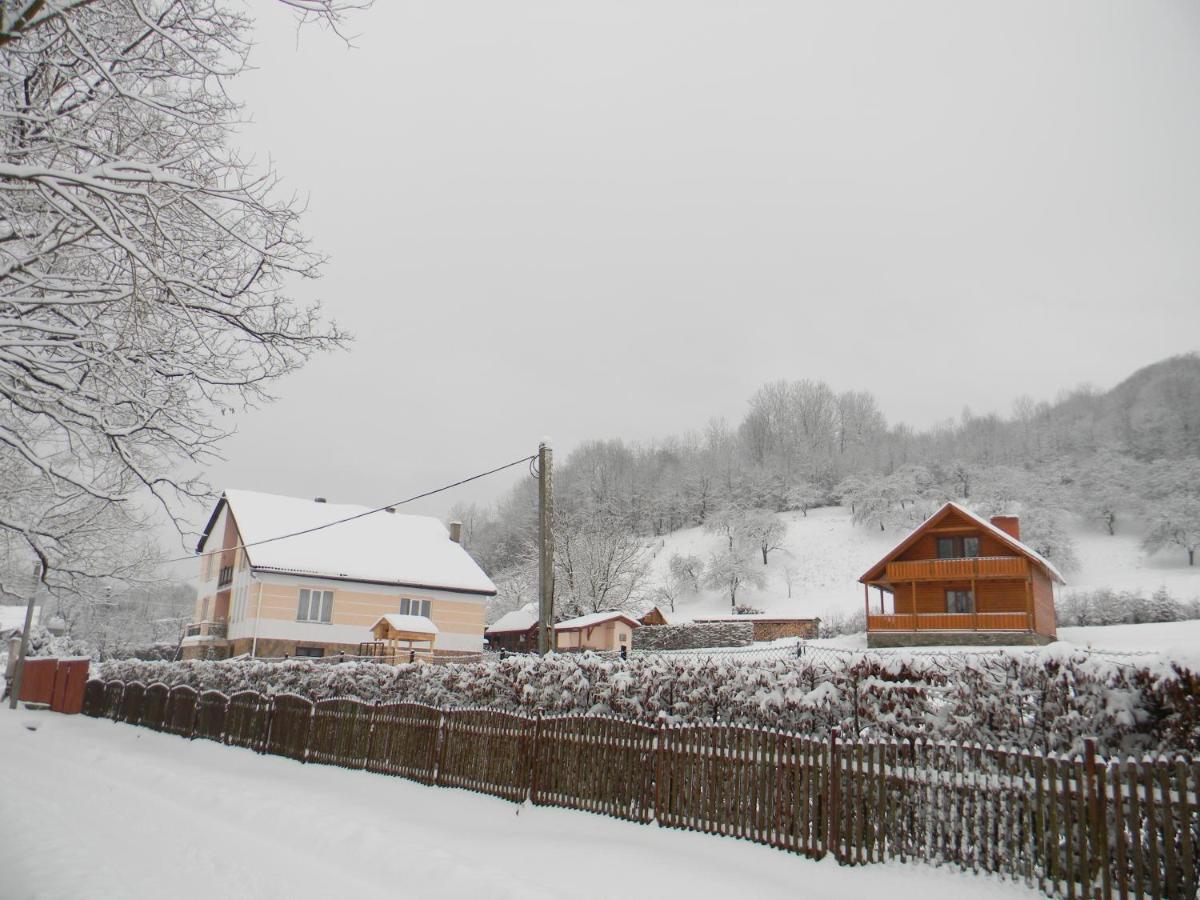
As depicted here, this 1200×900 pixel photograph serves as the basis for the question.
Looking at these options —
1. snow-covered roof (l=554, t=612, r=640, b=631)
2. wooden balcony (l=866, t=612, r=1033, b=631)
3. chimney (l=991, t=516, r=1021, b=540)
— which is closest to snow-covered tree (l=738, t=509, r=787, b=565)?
chimney (l=991, t=516, r=1021, b=540)

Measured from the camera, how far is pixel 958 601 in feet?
125

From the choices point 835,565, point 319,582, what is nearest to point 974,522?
point 319,582

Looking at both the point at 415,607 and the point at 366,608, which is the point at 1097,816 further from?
the point at 415,607

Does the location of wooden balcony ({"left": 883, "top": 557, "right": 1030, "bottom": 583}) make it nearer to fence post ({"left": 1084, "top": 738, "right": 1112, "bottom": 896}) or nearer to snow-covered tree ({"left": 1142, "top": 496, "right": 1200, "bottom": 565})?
fence post ({"left": 1084, "top": 738, "right": 1112, "bottom": 896})

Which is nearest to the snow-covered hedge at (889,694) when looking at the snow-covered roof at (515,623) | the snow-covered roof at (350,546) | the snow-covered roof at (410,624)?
the snow-covered roof at (410,624)

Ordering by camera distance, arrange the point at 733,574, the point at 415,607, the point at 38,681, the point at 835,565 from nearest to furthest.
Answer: the point at 38,681
the point at 415,607
the point at 733,574
the point at 835,565

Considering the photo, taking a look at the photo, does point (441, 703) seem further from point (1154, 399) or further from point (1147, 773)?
point (1154, 399)

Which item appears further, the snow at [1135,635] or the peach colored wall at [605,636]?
the peach colored wall at [605,636]

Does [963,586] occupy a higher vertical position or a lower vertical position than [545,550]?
lower

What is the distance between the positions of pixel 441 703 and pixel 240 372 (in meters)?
8.77

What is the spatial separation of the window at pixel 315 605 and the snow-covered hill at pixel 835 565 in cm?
3237

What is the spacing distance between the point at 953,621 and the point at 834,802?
99.0ft

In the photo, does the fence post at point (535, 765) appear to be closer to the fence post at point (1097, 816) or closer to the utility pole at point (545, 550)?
the utility pole at point (545, 550)

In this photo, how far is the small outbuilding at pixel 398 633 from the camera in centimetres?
3170
